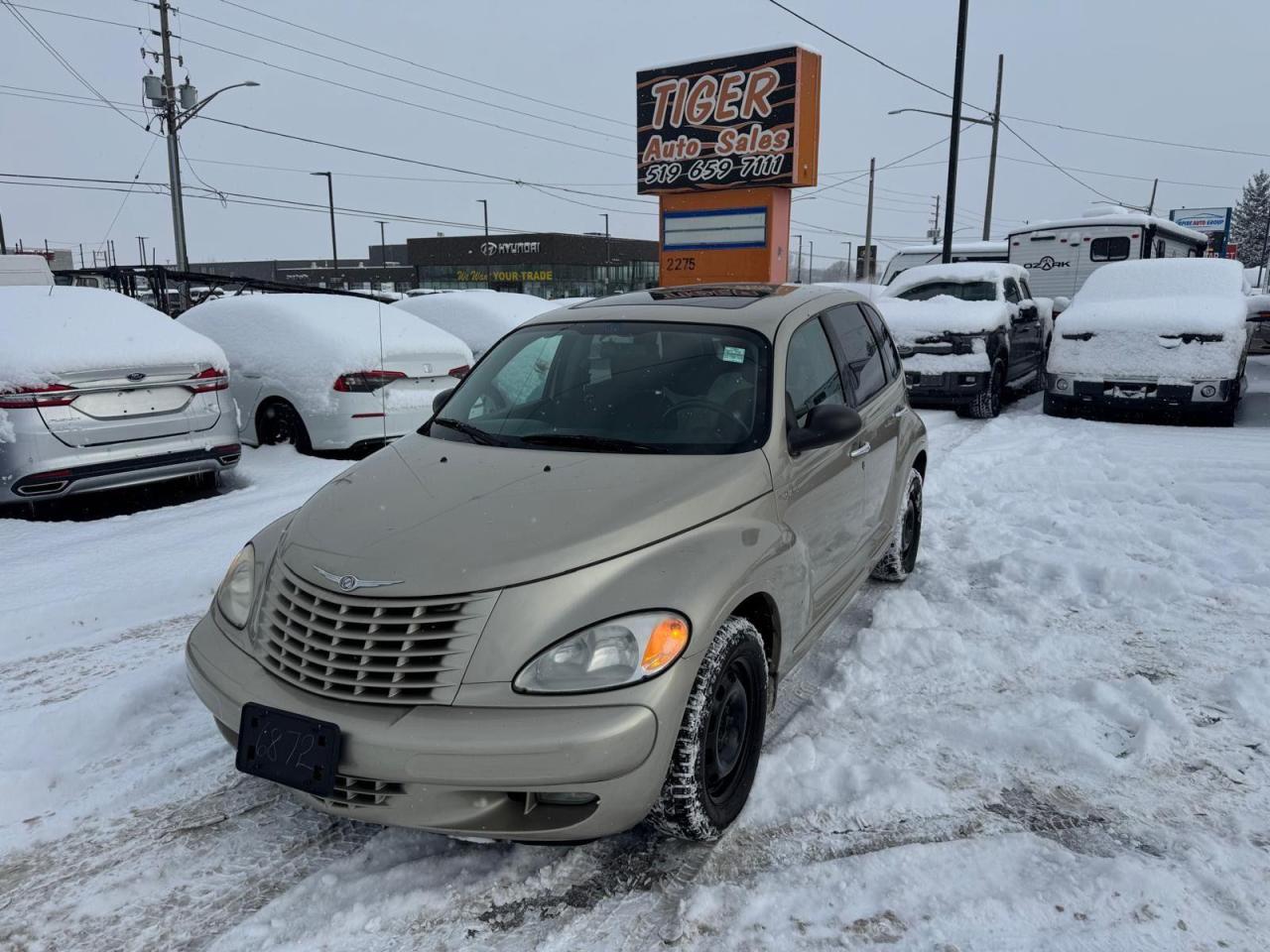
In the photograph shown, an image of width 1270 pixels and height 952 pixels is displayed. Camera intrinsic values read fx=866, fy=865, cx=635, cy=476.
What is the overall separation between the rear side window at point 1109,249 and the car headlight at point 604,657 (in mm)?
19615

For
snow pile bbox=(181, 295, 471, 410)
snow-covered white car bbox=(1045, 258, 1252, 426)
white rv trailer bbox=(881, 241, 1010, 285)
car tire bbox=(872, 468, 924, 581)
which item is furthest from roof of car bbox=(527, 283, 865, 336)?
white rv trailer bbox=(881, 241, 1010, 285)

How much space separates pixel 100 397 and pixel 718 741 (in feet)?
16.0

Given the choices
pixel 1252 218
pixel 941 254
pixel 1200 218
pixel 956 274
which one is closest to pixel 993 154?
pixel 941 254

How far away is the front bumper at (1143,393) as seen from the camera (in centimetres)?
920

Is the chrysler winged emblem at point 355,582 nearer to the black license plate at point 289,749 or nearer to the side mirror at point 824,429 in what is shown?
the black license plate at point 289,749

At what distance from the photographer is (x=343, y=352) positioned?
7328 mm

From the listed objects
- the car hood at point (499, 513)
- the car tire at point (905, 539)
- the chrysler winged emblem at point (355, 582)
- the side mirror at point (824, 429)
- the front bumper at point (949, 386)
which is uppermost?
the side mirror at point (824, 429)

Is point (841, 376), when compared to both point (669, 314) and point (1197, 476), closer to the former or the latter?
point (669, 314)

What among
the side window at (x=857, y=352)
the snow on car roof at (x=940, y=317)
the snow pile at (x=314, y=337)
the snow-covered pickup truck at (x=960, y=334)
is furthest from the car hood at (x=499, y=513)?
the snow on car roof at (x=940, y=317)

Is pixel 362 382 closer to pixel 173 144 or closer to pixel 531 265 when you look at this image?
pixel 173 144

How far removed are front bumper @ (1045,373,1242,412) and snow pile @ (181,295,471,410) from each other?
22.5 ft

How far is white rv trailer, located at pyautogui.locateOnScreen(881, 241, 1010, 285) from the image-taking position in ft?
82.6

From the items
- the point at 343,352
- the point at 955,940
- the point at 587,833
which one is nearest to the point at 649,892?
the point at 587,833

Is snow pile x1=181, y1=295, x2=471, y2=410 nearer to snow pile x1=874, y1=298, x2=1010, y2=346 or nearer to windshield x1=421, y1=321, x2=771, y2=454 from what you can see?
windshield x1=421, y1=321, x2=771, y2=454
